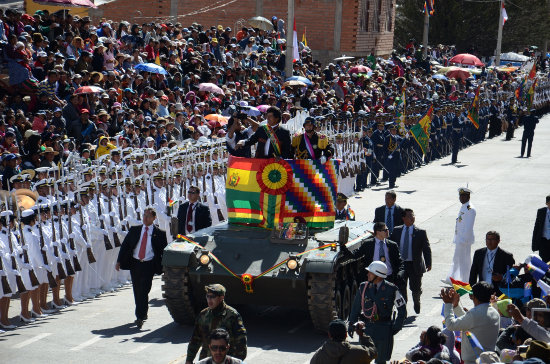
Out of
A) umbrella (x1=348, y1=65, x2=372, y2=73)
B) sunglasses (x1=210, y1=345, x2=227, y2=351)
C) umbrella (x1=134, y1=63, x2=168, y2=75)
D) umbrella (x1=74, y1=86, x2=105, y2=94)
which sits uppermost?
umbrella (x1=134, y1=63, x2=168, y2=75)

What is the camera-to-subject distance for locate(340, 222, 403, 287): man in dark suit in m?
14.8

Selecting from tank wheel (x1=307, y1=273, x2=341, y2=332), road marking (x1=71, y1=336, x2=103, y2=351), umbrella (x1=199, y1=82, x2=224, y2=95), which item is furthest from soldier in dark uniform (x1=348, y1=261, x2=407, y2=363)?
umbrella (x1=199, y1=82, x2=224, y2=95)

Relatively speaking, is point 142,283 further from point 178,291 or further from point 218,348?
point 218,348

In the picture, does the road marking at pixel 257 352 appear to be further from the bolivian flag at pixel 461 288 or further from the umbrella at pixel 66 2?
the umbrella at pixel 66 2

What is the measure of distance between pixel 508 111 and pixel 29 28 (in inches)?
831

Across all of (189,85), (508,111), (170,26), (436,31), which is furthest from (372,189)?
(436,31)

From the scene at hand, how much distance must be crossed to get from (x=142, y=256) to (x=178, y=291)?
0.87 metres

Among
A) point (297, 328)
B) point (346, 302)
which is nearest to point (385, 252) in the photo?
point (346, 302)

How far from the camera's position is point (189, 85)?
2770 cm

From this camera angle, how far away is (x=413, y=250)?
15.9 m

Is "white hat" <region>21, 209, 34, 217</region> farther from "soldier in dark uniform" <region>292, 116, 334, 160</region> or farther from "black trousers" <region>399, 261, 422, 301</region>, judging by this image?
"black trousers" <region>399, 261, 422, 301</region>

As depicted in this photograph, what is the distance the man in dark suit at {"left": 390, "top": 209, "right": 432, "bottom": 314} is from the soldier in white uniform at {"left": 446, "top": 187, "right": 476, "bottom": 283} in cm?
188

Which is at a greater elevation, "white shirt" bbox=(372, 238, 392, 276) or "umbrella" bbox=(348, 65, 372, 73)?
"umbrella" bbox=(348, 65, 372, 73)

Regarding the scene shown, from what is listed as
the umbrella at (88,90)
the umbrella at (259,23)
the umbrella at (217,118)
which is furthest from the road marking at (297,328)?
the umbrella at (259,23)
